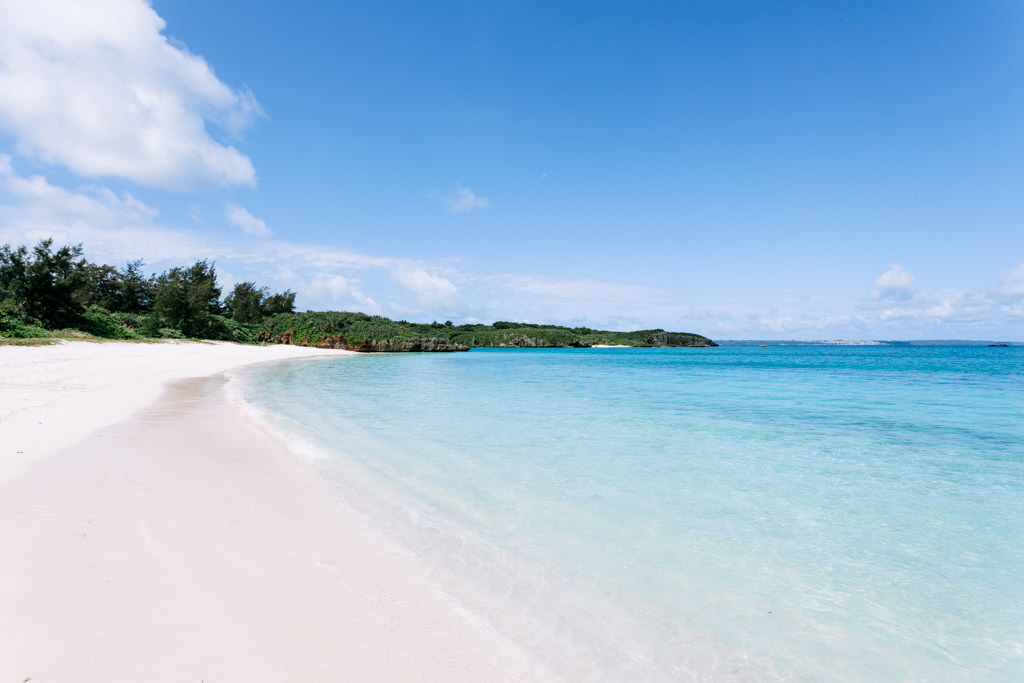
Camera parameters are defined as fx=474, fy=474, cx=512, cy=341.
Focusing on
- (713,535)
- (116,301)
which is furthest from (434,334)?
→ (713,535)

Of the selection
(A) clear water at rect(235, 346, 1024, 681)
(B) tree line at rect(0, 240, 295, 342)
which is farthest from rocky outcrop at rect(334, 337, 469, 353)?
(A) clear water at rect(235, 346, 1024, 681)

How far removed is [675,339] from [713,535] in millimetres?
147635

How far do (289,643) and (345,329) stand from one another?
5863 centimetres

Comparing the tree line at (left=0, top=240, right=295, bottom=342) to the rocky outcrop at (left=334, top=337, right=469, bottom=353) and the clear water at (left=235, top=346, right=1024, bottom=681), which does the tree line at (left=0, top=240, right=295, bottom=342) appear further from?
the clear water at (left=235, top=346, right=1024, bottom=681)

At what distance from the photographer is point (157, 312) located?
137 ft

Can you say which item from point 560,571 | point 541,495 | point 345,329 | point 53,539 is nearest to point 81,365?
point 53,539

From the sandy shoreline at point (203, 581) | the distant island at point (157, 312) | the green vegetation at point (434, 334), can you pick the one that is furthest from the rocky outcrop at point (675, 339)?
the sandy shoreline at point (203, 581)

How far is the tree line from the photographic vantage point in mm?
28203

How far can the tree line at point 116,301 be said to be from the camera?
28.2 m

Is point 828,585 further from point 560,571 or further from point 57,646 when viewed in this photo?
point 57,646

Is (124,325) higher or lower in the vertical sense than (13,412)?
higher

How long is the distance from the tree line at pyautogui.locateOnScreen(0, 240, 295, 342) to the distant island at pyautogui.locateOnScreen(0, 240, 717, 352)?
6cm

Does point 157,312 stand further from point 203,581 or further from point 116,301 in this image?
point 203,581

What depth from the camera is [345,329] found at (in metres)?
58.1
